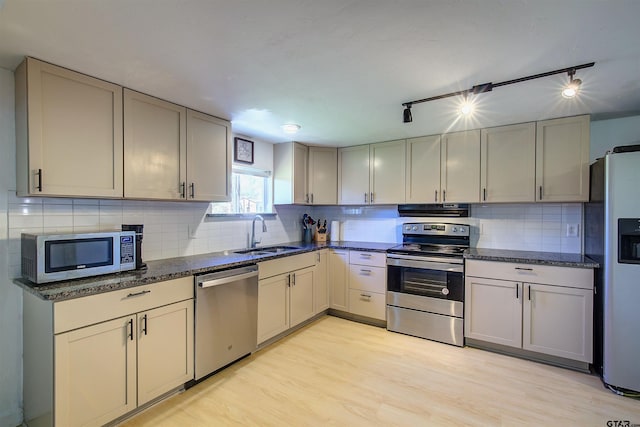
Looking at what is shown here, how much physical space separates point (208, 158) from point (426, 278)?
2.55 meters

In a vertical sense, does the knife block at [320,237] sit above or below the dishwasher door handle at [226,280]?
above

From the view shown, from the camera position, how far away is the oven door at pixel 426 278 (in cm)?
303

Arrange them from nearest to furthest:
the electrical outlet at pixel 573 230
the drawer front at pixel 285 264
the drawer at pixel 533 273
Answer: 1. the drawer at pixel 533 273
2. the drawer front at pixel 285 264
3. the electrical outlet at pixel 573 230

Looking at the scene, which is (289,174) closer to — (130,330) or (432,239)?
(432,239)

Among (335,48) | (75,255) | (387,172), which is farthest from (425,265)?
(75,255)

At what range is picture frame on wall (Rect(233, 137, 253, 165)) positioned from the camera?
336 cm

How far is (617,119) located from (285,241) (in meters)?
3.78

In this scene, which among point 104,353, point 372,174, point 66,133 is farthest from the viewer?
point 372,174

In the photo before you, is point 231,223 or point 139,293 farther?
point 231,223

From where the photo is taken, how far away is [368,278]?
11.7 feet

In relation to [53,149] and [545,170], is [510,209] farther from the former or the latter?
[53,149]

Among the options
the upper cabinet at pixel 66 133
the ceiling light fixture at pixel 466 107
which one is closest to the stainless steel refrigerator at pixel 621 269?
the ceiling light fixture at pixel 466 107

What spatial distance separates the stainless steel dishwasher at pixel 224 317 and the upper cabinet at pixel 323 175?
166 cm

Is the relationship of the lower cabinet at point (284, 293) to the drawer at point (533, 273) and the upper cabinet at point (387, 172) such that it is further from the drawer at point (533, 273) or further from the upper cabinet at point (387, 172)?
the drawer at point (533, 273)
